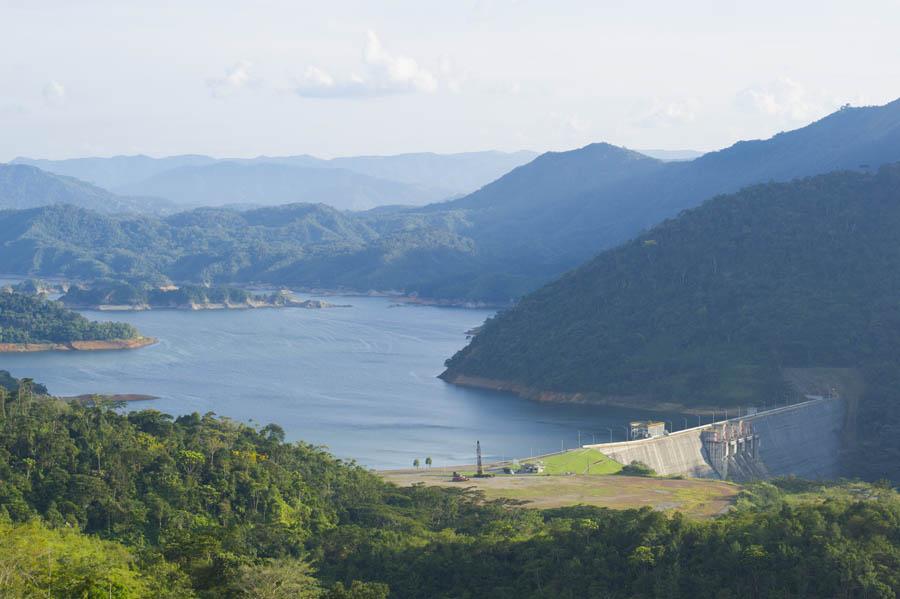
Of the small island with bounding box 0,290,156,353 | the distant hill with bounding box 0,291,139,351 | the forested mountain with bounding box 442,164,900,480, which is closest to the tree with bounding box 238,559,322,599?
the forested mountain with bounding box 442,164,900,480

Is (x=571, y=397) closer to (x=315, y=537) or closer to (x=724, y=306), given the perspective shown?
(x=724, y=306)

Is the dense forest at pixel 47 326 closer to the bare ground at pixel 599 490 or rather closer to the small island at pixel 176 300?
the small island at pixel 176 300

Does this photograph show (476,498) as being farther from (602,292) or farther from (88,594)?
(602,292)

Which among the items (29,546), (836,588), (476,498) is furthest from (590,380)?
(29,546)

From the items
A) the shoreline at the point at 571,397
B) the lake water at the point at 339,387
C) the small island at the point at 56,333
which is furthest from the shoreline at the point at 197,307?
the shoreline at the point at 571,397

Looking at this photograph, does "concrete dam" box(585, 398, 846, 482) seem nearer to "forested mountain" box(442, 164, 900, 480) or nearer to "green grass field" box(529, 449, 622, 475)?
"green grass field" box(529, 449, 622, 475)

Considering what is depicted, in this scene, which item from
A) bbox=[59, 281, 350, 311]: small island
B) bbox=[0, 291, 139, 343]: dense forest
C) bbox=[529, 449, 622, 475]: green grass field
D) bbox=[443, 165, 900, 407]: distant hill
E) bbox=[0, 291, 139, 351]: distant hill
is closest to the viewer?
bbox=[529, 449, 622, 475]: green grass field
